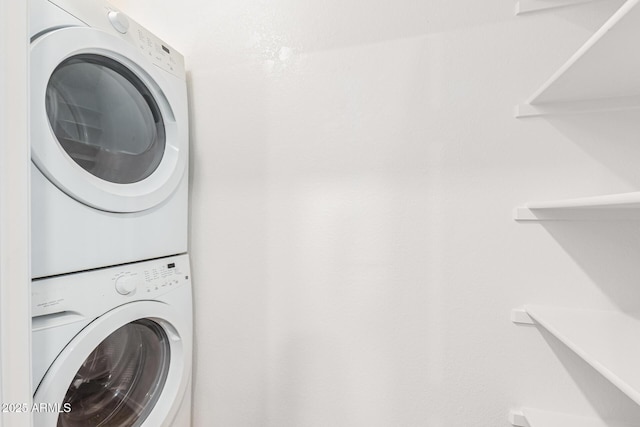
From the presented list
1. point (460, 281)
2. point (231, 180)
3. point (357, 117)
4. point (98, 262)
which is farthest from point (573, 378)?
point (98, 262)

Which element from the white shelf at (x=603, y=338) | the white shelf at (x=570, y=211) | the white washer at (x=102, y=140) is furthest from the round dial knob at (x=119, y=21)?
the white shelf at (x=603, y=338)

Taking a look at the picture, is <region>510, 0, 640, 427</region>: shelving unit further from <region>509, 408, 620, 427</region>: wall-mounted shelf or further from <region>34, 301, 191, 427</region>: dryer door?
→ <region>34, 301, 191, 427</region>: dryer door

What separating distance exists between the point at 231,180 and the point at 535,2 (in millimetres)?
1127

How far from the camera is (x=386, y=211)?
1.07 m

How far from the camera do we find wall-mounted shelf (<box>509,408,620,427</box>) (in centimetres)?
92

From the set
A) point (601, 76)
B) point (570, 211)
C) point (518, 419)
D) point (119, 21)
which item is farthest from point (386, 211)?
point (119, 21)

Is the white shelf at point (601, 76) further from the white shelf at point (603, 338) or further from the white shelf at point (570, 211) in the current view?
the white shelf at point (603, 338)

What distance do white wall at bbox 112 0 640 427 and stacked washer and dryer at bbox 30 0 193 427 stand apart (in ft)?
0.56

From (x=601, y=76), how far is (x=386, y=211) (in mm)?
637

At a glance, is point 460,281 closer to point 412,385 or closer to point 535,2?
point 412,385

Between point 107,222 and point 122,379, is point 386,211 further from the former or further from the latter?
point 122,379

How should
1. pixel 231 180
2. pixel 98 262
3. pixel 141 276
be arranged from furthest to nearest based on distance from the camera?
pixel 231 180, pixel 141 276, pixel 98 262

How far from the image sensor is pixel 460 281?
1.02 m

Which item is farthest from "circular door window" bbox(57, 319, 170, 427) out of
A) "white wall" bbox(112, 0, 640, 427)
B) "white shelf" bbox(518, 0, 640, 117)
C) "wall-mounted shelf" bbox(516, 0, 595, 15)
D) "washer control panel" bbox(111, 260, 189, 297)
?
"wall-mounted shelf" bbox(516, 0, 595, 15)
